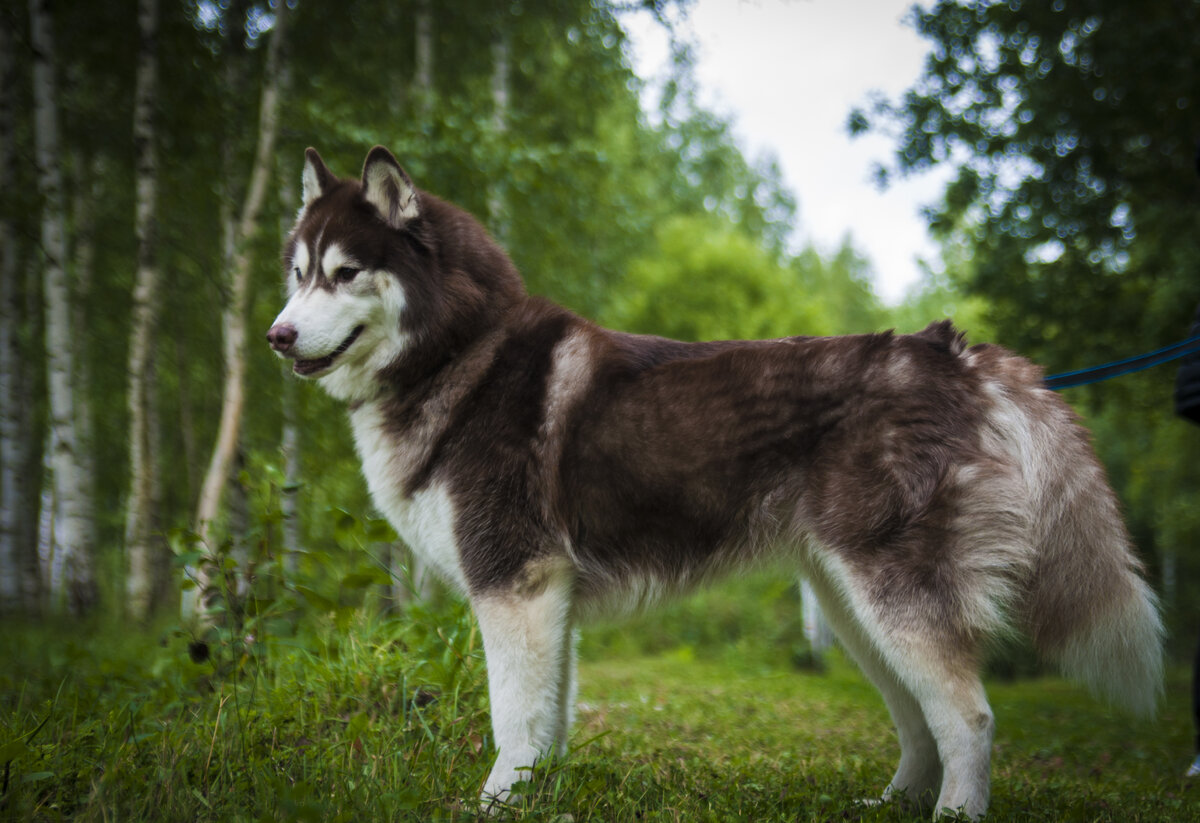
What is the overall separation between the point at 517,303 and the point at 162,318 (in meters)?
9.60

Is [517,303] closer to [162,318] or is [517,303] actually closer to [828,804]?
[828,804]

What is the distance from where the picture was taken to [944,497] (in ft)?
8.46

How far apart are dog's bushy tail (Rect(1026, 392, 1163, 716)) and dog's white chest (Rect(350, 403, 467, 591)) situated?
1967mm

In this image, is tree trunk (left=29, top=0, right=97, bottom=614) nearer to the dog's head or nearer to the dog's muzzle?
the dog's head

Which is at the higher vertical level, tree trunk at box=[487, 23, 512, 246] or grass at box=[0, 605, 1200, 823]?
tree trunk at box=[487, 23, 512, 246]

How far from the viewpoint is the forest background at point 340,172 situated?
7105 millimetres

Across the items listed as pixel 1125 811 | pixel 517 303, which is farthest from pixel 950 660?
pixel 517 303

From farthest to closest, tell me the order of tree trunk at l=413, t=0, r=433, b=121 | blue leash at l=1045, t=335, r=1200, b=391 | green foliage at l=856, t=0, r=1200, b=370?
tree trunk at l=413, t=0, r=433, b=121
green foliage at l=856, t=0, r=1200, b=370
blue leash at l=1045, t=335, r=1200, b=391

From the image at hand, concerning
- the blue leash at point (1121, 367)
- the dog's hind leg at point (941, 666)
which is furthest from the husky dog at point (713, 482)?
the blue leash at point (1121, 367)

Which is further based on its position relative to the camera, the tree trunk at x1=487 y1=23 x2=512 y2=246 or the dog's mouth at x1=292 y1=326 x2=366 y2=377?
the tree trunk at x1=487 y1=23 x2=512 y2=246

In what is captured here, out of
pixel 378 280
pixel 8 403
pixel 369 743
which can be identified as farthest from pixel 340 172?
pixel 369 743

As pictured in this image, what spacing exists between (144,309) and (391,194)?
498 cm

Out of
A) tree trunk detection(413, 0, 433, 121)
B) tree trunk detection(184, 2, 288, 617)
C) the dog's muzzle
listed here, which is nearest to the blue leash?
the dog's muzzle

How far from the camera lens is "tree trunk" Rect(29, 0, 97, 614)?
700 centimetres
